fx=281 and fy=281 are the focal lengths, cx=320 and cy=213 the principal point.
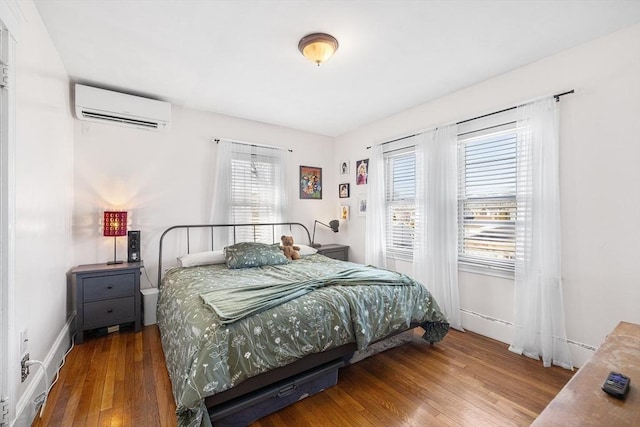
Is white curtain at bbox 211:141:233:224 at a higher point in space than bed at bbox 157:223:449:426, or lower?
higher

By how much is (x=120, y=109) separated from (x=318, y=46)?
229 cm

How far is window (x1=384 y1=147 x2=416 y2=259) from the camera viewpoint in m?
3.65

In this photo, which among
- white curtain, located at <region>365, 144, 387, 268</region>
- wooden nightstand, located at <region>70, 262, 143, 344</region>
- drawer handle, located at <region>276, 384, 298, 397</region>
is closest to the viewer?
drawer handle, located at <region>276, 384, 298, 397</region>

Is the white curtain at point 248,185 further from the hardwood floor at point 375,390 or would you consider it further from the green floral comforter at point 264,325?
the hardwood floor at point 375,390

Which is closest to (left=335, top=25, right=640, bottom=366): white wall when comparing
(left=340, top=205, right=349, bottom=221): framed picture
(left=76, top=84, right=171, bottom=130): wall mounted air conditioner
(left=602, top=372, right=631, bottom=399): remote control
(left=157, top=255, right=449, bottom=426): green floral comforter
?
Result: (left=157, top=255, right=449, bottom=426): green floral comforter

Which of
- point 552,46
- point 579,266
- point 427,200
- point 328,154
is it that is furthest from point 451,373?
point 328,154

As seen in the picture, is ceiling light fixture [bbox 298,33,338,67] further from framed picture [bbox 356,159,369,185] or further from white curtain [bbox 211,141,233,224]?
framed picture [bbox 356,159,369,185]

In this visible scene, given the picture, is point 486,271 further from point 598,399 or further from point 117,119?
point 117,119

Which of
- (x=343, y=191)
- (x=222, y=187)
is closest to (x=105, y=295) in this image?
(x=222, y=187)

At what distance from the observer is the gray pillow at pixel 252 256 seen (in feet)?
10.2

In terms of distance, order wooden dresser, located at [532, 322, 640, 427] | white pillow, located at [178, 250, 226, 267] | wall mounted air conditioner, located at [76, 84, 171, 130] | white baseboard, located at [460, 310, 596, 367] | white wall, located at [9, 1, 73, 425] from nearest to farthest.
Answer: wooden dresser, located at [532, 322, 640, 427], white wall, located at [9, 1, 73, 425], white baseboard, located at [460, 310, 596, 367], wall mounted air conditioner, located at [76, 84, 171, 130], white pillow, located at [178, 250, 226, 267]

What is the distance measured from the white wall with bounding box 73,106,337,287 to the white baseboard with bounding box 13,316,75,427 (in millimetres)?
896

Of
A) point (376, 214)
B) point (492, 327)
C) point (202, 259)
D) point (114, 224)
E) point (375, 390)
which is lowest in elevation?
point (375, 390)

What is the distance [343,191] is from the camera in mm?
4652
